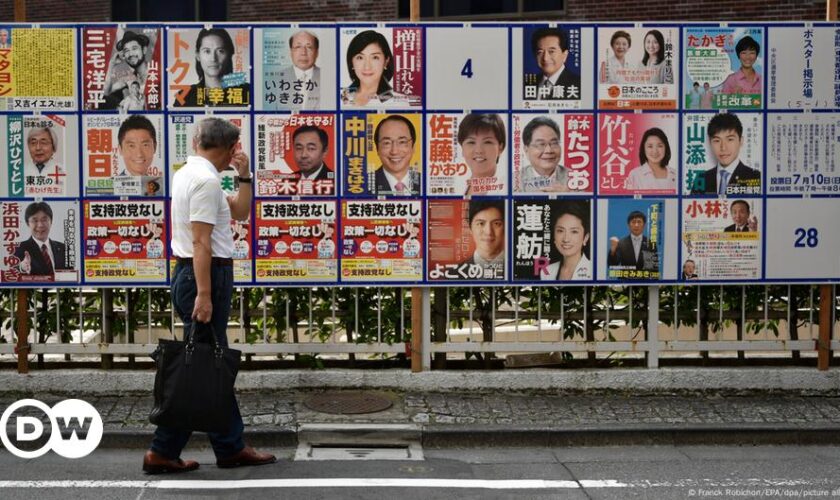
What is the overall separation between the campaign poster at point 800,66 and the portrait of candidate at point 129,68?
4.85 metres

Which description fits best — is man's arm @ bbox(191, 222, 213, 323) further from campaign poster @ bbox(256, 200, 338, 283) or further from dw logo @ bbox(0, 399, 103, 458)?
campaign poster @ bbox(256, 200, 338, 283)

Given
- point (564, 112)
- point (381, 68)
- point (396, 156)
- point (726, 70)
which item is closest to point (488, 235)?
point (396, 156)

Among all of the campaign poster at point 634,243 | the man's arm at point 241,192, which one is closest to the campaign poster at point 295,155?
the man's arm at point 241,192

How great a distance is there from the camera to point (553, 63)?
797cm

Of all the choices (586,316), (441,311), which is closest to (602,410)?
(586,316)

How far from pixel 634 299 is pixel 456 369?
1565 millimetres

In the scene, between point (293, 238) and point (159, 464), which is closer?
point (159, 464)

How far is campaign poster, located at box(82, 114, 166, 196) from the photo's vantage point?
7898mm

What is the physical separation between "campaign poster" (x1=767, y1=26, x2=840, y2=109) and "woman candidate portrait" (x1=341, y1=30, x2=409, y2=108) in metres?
2.90

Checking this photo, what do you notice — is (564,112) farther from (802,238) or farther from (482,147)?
(802,238)

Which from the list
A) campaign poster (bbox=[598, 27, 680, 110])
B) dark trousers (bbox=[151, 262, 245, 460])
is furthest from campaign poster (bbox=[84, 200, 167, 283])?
campaign poster (bbox=[598, 27, 680, 110])

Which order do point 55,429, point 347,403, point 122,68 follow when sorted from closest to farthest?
point 55,429
point 347,403
point 122,68

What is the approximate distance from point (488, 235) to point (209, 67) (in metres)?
2.51

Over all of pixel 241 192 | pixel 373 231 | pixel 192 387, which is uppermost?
pixel 241 192
